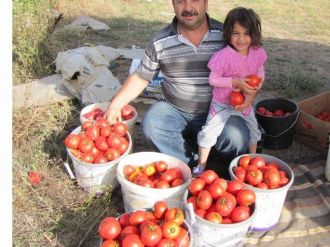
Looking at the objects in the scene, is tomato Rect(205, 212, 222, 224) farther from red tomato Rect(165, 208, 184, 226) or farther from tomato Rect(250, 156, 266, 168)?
tomato Rect(250, 156, 266, 168)

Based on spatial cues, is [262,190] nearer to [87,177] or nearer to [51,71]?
[87,177]

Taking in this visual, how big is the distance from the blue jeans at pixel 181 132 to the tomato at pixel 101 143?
35 cm

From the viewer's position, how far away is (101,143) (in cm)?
333

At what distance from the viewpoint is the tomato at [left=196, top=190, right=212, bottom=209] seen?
2582 millimetres

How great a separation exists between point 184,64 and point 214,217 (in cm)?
139

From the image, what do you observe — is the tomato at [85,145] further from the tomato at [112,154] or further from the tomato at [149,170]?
the tomato at [149,170]

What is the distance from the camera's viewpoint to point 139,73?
347 cm

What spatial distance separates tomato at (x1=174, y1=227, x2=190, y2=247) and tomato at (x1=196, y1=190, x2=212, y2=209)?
263 mm

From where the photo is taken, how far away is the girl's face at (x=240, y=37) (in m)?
3.21

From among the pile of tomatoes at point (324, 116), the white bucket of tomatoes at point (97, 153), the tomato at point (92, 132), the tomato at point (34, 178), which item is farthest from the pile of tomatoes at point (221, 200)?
the pile of tomatoes at point (324, 116)

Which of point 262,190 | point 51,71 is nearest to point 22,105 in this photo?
point 51,71

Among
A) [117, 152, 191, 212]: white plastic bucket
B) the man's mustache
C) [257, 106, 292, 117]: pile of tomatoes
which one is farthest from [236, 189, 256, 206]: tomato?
[257, 106, 292, 117]: pile of tomatoes

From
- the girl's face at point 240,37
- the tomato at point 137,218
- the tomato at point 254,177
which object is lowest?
the tomato at point 254,177

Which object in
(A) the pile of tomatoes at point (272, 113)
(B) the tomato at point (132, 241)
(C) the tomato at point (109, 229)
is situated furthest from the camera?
(A) the pile of tomatoes at point (272, 113)
